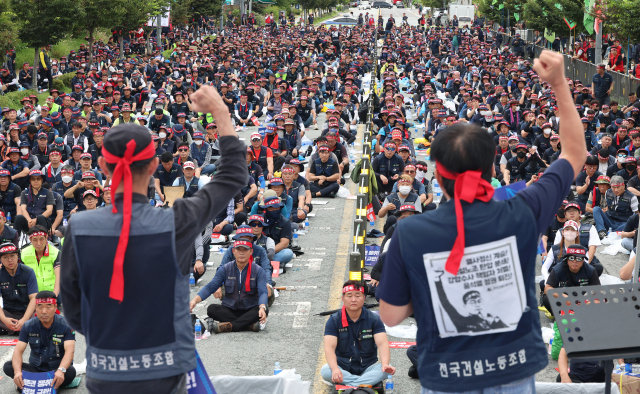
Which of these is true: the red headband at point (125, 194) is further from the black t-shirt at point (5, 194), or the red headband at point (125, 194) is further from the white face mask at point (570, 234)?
the black t-shirt at point (5, 194)

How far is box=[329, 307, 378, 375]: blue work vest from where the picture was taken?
25.2 ft

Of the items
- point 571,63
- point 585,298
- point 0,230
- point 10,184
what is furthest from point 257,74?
point 585,298

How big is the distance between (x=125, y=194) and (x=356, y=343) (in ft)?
17.6

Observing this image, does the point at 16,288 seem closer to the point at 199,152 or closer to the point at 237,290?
the point at 237,290

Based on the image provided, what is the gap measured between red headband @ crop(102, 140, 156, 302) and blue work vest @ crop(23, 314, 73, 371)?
5902mm

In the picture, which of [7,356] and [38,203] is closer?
[7,356]

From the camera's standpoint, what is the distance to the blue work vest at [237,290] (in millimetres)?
9703

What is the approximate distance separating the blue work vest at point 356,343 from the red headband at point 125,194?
518 cm

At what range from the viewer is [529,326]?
2.76 meters

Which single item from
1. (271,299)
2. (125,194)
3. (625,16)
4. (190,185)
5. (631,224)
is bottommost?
Answer: (271,299)

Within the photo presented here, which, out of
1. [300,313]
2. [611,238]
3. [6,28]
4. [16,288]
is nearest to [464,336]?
[300,313]

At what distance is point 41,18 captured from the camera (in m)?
30.4

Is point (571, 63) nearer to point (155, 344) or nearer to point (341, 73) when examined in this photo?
point (341, 73)

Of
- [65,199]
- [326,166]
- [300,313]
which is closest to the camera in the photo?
[300,313]
